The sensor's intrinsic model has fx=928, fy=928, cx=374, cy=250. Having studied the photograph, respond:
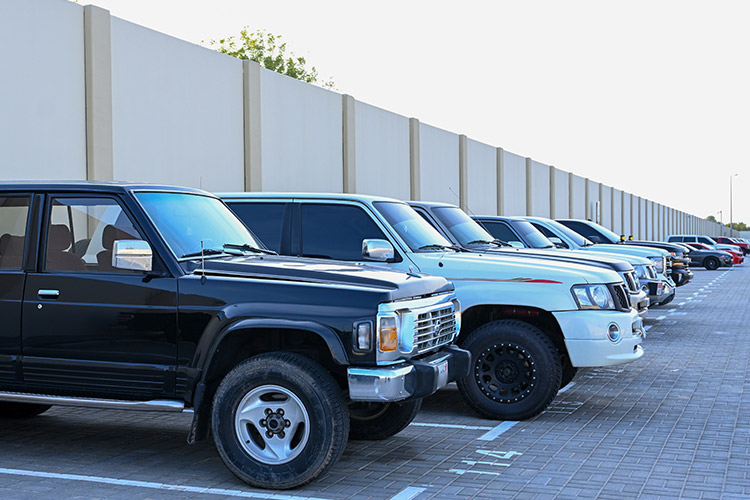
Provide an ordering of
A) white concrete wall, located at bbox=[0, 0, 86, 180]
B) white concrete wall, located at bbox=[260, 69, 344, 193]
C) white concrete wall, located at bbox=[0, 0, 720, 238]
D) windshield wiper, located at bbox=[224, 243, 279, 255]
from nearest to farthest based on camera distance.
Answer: windshield wiper, located at bbox=[224, 243, 279, 255] < white concrete wall, located at bbox=[0, 0, 86, 180] < white concrete wall, located at bbox=[0, 0, 720, 238] < white concrete wall, located at bbox=[260, 69, 344, 193]

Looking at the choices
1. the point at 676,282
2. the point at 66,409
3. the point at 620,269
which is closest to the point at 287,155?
the point at 676,282

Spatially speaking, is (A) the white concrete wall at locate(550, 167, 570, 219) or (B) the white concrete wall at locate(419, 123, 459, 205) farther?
(A) the white concrete wall at locate(550, 167, 570, 219)

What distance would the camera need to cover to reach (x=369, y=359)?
6.11 m

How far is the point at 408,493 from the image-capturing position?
616 centimetres

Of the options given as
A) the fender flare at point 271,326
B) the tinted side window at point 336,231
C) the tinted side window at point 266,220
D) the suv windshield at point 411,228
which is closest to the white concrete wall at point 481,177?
the suv windshield at point 411,228

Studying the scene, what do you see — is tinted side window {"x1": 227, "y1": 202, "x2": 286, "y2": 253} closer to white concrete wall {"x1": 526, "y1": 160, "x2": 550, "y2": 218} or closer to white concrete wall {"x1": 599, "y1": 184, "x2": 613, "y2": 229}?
white concrete wall {"x1": 526, "y1": 160, "x2": 550, "y2": 218}

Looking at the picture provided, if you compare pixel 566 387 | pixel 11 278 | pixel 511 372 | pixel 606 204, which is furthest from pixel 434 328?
pixel 606 204

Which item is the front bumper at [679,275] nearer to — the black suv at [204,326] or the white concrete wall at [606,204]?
the black suv at [204,326]

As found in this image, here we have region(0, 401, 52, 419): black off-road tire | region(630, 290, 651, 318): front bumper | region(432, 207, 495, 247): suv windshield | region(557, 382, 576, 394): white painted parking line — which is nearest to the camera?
region(0, 401, 52, 419): black off-road tire

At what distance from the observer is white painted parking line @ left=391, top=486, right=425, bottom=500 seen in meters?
6.06

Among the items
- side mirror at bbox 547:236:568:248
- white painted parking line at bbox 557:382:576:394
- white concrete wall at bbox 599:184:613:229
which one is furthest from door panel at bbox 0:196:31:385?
white concrete wall at bbox 599:184:613:229

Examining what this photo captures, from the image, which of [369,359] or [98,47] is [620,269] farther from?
[98,47]

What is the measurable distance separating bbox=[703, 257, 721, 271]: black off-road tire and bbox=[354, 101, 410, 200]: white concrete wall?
22.3 metres

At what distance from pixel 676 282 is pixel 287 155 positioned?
10.4 metres
